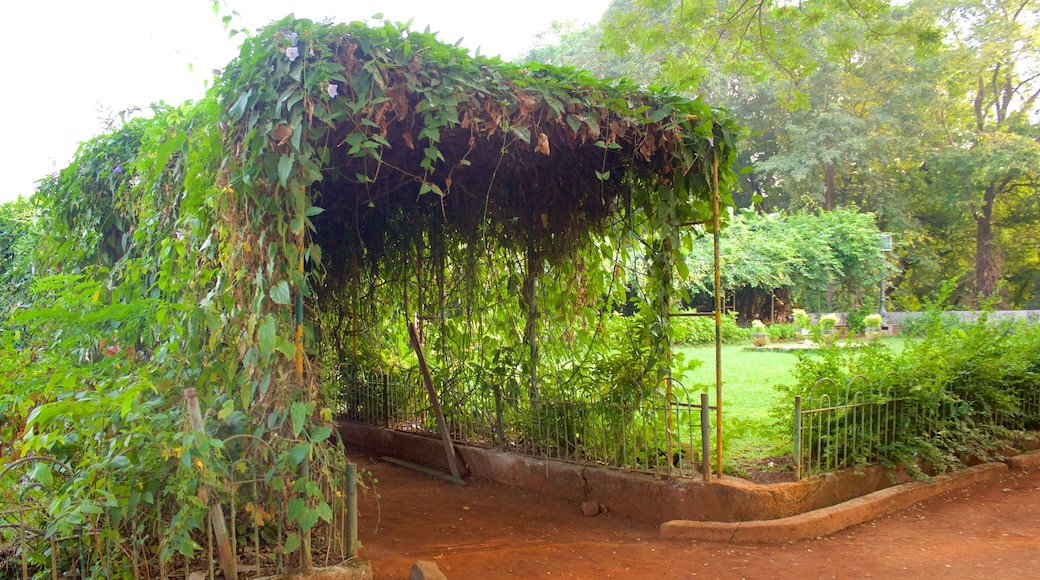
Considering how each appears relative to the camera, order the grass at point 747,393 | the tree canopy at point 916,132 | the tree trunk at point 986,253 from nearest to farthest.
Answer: the grass at point 747,393, the tree canopy at point 916,132, the tree trunk at point 986,253

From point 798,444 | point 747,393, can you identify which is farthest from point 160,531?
point 747,393

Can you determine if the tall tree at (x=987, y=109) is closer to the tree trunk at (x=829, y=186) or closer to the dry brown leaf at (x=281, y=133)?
the tree trunk at (x=829, y=186)

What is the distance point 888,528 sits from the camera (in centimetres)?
470

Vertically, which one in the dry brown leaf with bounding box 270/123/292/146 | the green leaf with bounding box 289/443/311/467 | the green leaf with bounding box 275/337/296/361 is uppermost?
the dry brown leaf with bounding box 270/123/292/146

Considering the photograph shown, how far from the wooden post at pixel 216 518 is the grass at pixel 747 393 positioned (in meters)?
3.11

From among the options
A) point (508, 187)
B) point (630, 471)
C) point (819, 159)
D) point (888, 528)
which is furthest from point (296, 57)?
point (819, 159)

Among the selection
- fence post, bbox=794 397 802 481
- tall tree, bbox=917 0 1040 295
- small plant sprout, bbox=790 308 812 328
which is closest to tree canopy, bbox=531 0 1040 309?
tall tree, bbox=917 0 1040 295

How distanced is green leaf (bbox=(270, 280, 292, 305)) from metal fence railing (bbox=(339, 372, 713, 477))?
281 cm

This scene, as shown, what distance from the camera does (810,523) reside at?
4.53m

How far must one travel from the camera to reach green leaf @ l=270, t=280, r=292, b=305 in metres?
3.27

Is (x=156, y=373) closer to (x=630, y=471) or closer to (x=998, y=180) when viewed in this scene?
(x=630, y=471)

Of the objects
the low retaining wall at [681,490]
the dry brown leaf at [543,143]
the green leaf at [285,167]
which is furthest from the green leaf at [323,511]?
the low retaining wall at [681,490]

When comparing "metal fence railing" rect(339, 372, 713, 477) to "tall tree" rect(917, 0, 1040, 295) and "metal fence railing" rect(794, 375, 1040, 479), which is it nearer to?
"metal fence railing" rect(794, 375, 1040, 479)

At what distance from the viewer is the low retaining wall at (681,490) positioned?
15.2 feet
